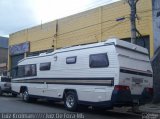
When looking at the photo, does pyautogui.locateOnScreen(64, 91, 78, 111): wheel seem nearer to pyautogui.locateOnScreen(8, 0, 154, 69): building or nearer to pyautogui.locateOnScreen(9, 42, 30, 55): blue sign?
pyautogui.locateOnScreen(8, 0, 154, 69): building

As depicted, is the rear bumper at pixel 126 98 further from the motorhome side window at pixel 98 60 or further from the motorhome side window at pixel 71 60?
the motorhome side window at pixel 71 60

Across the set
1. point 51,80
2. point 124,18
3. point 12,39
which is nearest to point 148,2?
point 124,18

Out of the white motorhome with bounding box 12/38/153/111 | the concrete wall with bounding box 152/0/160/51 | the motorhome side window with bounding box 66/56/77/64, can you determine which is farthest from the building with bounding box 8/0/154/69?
the motorhome side window with bounding box 66/56/77/64

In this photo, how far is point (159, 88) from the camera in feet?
65.4

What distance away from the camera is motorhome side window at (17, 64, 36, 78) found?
1974 cm

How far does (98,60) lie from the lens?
48.2ft

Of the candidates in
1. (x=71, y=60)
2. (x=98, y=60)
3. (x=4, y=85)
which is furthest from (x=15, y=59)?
(x=98, y=60)

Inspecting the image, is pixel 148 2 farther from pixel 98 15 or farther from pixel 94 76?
pixel 94 76

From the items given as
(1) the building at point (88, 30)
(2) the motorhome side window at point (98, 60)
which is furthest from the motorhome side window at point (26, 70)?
(1) the building at point (88, 30)

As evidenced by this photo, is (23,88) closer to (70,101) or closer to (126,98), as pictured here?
(70,101)

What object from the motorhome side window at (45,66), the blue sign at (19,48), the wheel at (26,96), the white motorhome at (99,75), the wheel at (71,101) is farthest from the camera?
the blue sign at (19,48)

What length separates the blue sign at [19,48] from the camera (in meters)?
36.0

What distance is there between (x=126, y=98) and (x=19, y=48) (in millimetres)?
25288

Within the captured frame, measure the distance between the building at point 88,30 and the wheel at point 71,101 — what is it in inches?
294
